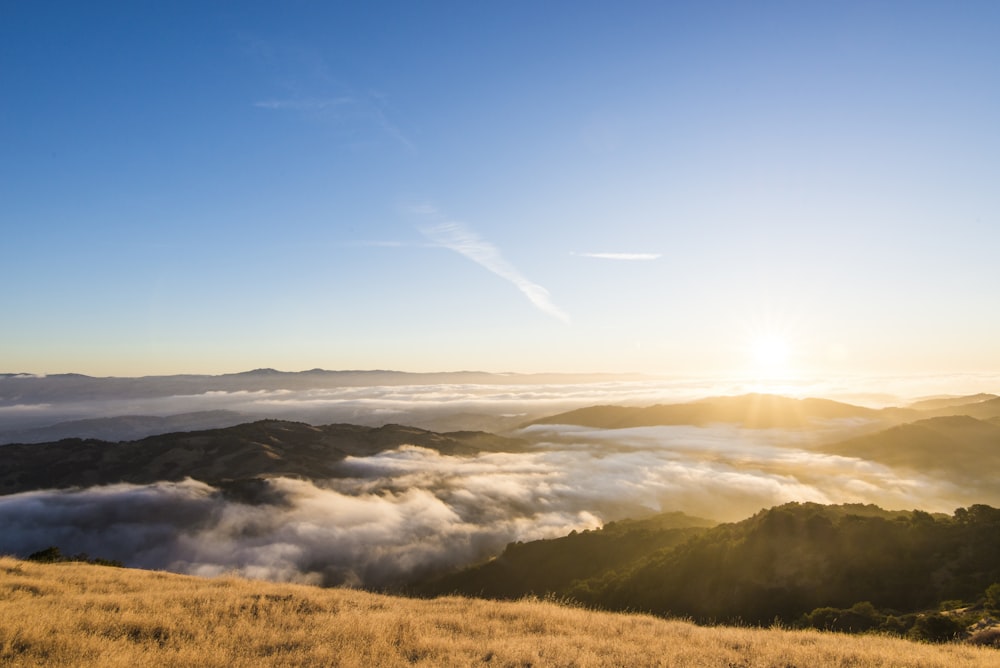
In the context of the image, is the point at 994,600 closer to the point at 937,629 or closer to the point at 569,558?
the point at 937,629

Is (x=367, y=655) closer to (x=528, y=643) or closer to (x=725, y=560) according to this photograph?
(x=528, y=643)

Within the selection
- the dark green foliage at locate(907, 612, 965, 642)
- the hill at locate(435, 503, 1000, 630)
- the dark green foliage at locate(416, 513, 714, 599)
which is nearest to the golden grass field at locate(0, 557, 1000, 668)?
the dark green foliage at locate(907, 612, 965, 642)

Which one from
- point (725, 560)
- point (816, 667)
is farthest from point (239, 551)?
point (816, 667)

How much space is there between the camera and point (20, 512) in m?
170

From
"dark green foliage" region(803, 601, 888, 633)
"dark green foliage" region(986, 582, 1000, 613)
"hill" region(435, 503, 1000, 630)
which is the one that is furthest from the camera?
"hill" region(435, 503, 1000, 630)

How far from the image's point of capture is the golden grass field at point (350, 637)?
10727mm

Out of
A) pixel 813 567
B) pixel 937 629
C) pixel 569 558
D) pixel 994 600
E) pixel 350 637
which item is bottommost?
pixel 569 558

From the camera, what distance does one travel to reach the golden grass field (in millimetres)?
10727

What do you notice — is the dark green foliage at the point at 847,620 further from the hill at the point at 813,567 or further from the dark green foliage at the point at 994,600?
the hill at the point at 813,567

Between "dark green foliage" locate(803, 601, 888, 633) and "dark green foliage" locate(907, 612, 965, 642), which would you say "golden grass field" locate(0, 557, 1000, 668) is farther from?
"dark green foliage" locate(803, 601, 888, 633)

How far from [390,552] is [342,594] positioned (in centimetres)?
15717

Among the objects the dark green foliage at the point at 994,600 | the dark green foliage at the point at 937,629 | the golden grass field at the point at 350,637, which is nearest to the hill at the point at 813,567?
the dark green foliage at the point at 994,600

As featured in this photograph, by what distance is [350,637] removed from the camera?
1255 centimetres

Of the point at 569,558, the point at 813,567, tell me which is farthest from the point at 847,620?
the point at 569,558
